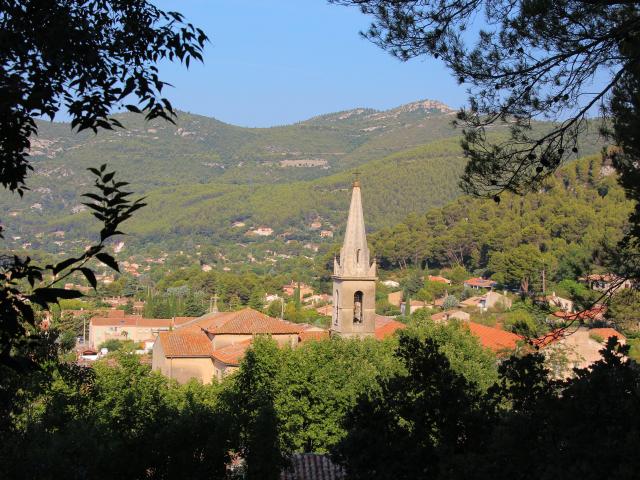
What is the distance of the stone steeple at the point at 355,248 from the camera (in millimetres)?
26344

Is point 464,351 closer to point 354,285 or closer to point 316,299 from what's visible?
point 354,285

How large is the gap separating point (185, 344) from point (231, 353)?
8.18 ft

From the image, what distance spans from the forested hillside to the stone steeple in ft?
69.0

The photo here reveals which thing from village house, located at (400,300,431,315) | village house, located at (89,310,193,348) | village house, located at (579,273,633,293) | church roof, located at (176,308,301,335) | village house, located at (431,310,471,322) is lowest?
village house, located at (89,310,193,348)

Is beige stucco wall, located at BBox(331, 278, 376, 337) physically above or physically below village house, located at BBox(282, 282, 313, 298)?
above

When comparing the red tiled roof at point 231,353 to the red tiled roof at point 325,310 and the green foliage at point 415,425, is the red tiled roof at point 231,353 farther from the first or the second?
the red tiled roof at point 325,310

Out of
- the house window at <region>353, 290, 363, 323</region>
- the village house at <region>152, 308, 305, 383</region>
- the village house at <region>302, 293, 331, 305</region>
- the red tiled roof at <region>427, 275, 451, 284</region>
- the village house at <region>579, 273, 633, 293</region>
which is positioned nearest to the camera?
the village house at <region>579, 273, 633, 293</region>

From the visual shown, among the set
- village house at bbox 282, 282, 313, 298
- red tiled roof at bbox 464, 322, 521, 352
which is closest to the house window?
red tiled roof at bbox 464, 322, 521, 352

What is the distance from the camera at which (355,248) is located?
26984 millimetres

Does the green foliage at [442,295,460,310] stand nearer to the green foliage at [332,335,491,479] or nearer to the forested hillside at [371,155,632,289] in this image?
the forested hillside at [371,155,632,289]

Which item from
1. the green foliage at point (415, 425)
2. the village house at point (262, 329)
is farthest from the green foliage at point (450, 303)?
the green foliage at point (415, 425)

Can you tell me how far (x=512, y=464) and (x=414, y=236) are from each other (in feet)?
237

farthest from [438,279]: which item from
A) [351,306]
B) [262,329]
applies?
[351,306]

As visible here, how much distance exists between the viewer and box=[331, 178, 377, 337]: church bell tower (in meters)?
26.6
